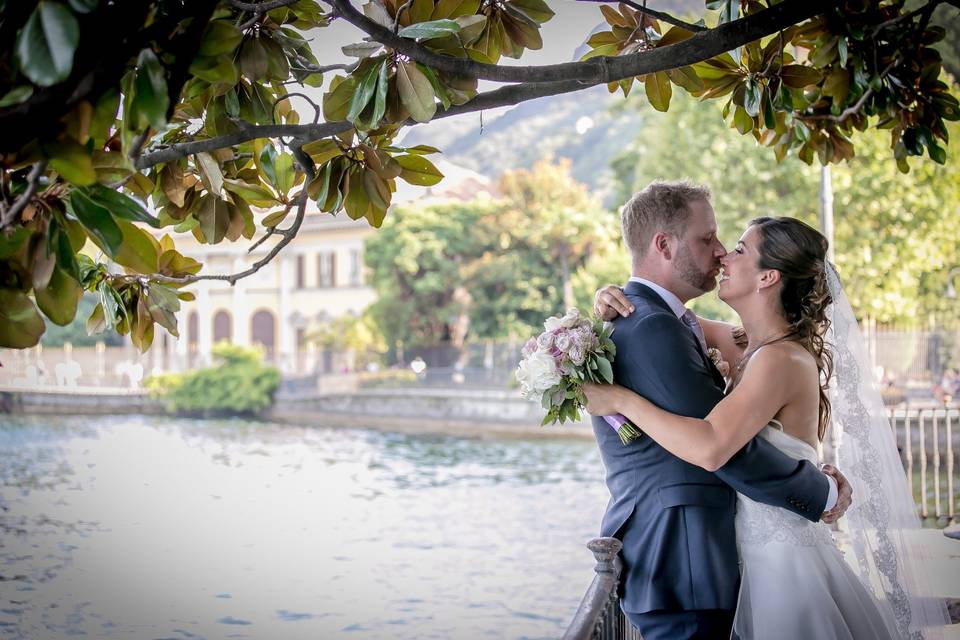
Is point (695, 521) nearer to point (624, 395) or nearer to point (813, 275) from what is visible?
point (624, 395)

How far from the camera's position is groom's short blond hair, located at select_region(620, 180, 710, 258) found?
1896 mm

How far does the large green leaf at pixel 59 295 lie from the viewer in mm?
989

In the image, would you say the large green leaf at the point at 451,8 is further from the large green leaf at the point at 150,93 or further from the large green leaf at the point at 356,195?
the large green leaf at the point at 150,93

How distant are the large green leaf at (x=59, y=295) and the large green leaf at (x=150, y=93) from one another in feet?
0.65

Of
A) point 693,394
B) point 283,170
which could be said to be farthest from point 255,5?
point 693,394

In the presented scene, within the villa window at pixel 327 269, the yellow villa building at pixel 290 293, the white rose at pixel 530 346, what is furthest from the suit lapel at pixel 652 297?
the villa window at pixel 327 269

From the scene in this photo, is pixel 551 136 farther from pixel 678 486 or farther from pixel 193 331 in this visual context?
pixel 678 486

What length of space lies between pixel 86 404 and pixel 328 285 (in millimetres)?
9395

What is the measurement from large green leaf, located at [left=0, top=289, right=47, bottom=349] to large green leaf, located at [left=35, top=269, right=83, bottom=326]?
13 millimetres

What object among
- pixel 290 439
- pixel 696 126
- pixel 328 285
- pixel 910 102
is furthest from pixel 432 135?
pixel 910 102

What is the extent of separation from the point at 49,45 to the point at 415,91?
54 centimetres

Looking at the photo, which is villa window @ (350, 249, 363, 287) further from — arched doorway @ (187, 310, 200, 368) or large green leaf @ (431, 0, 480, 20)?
large green leaf @ (431, 0, 480, 20)

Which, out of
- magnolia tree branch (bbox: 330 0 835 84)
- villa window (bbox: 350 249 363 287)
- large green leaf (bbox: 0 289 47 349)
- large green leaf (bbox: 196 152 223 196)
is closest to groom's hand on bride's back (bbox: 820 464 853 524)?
magnolia tree branch (bbox: 330 0 835 84)

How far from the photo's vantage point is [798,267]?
1.99 metres
